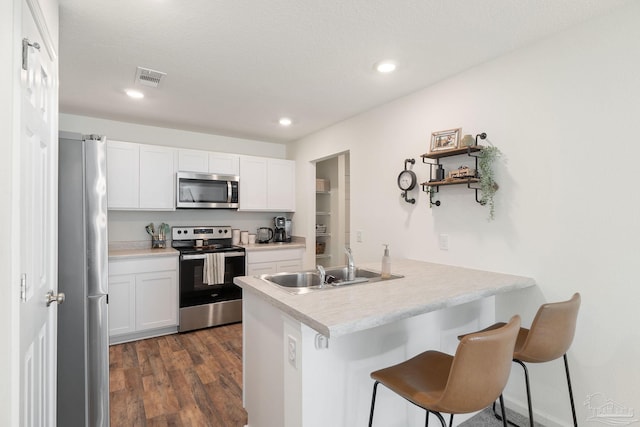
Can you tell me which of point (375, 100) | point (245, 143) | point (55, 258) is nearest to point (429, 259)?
point (375, 100)

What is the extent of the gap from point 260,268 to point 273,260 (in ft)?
0.67

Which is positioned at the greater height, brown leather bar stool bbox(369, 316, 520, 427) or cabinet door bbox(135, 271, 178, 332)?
brown leather bar stool bbox(369, 316, 520, 427)

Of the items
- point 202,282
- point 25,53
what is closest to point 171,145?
point 202,282

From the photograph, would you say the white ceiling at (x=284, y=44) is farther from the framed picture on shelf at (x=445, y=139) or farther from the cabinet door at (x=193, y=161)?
the cabinet door at (x=193, y=161)

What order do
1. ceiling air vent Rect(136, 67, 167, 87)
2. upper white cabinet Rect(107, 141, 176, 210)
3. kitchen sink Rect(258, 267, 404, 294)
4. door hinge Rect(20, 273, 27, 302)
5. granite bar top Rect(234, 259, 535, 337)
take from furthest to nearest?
upper white cabinet Rect(107, 141, 176, 210) → ceiling air vent Rect(136, 67, 167, 87) → kitchen sink Rect(258, 267, 404, 294) → granite bar top Rect(234, 259, 535, 337) → door hinge Rect(20, 273, 27, 302)

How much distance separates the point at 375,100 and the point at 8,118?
2675 mm

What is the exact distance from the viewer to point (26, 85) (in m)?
1.04

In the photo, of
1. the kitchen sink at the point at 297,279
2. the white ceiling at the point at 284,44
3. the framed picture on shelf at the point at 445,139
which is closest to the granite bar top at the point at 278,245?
the white ceiling at the point at 284,44

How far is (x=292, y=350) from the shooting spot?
4.77ft

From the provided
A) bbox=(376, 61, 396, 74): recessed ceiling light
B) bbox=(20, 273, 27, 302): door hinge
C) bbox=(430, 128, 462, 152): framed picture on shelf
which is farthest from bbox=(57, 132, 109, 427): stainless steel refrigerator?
bbox=(430, 128, 462, 152): framed picture on shelf

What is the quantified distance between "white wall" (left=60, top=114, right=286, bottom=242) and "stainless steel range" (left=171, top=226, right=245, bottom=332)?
279 millimetres

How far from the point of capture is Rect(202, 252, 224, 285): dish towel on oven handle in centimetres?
360

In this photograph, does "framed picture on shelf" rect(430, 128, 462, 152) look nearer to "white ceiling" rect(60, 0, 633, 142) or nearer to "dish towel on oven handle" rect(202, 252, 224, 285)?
"white ceiling" rect(60, 0, 633, 142)

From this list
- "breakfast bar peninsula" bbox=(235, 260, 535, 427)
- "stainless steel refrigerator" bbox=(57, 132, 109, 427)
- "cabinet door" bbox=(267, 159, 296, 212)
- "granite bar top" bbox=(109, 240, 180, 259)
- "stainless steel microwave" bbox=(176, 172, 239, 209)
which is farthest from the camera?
"cabinet door" bbox=(267, 159, 296, 212)
